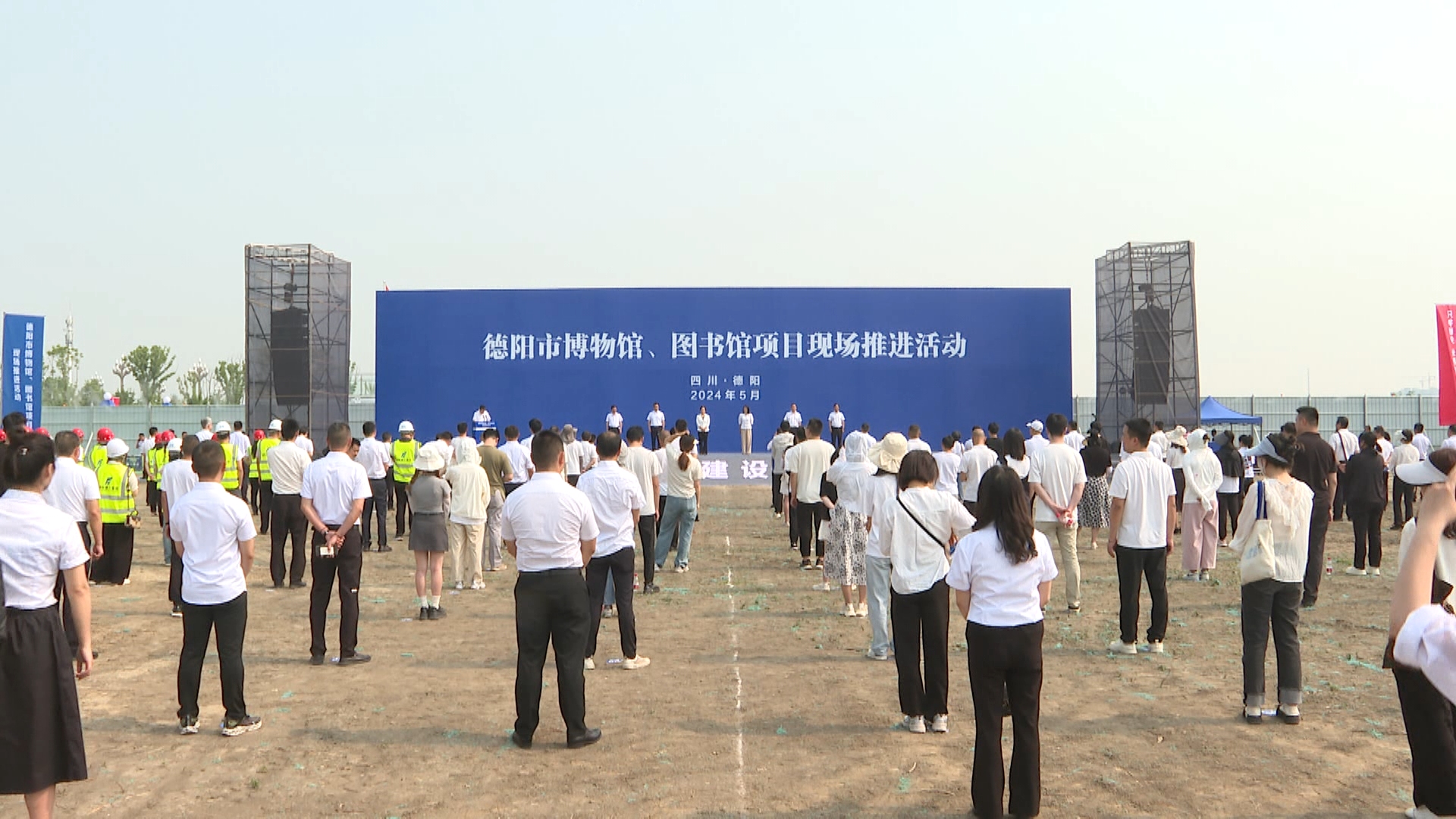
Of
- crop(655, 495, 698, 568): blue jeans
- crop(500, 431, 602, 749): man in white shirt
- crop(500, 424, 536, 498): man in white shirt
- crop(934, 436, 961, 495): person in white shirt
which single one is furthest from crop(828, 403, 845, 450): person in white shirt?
crop(500, 431, 602, 749): man in white shirt

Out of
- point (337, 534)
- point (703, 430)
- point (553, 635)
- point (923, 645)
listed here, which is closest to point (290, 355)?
point (703, 430)

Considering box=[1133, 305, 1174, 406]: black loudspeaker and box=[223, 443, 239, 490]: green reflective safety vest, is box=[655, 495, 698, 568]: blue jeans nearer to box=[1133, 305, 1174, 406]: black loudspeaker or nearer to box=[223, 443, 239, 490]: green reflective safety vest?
box=[223, 443, 239, 490]: green reflective safety vest

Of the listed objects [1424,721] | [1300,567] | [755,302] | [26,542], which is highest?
[755,302]

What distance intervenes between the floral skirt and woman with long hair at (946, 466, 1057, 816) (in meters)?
3.38

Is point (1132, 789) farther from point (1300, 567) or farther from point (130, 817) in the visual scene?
point (130, 817)

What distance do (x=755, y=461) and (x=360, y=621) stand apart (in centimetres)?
1280

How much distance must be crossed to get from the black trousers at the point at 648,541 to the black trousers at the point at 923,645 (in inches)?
159

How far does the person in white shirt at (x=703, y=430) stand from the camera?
2150 centimetres

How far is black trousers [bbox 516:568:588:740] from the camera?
15.3 ft

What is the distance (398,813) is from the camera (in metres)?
3.97

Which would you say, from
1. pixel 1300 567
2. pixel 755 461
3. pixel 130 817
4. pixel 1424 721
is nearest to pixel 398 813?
pixel 130 817

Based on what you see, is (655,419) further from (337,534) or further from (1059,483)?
(337,534)

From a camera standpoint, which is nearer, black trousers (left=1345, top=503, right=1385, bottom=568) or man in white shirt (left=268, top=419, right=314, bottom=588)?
man in white shirt (left=268, top=419, right=314, bottom=588)

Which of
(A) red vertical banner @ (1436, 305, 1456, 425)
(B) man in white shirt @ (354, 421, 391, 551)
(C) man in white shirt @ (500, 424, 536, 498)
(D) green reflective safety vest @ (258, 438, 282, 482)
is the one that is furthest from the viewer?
(A) red vertical banner @ (1436, 305, 1456, 425)
